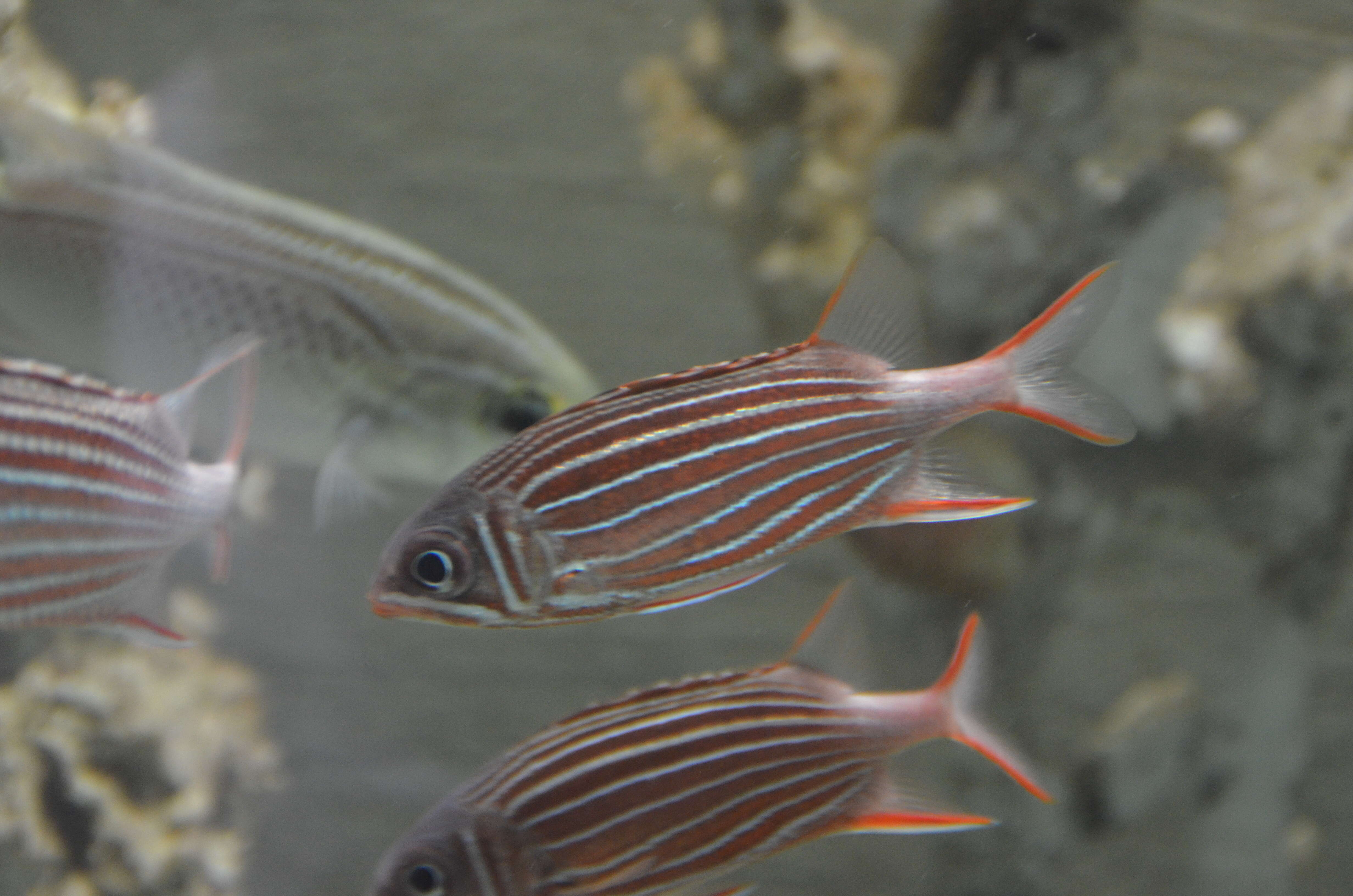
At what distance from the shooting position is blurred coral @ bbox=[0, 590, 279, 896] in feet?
5.08

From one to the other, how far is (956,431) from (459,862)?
2.49 ft

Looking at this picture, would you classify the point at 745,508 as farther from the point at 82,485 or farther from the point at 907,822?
the point at 82,485

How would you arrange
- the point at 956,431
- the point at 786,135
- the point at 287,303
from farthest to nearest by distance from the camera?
1. the point at 786,135
2. the point at 956,431
3. the point at 287,303

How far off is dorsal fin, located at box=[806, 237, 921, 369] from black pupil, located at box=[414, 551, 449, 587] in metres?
0.29

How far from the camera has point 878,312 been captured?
2.10 ft

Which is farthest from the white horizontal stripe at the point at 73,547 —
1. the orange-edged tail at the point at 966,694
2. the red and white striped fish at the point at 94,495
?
the orange-edged tail at the point at 966,694

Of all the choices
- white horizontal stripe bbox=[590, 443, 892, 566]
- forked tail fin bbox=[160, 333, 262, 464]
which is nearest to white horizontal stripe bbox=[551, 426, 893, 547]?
white horizontal stripe bbox=[590, 443, 892, 566]

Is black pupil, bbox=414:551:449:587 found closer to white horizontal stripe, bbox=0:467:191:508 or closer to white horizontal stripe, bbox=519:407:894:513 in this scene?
white horizontal stripe, bbox=519:407:894:513

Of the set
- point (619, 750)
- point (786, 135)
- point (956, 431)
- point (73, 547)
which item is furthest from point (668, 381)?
point (786, 135)

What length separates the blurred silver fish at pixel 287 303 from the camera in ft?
2.82

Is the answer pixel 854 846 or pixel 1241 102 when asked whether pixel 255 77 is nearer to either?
pixel 854 846

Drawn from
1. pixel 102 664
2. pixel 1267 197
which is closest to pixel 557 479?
pixel 102 664

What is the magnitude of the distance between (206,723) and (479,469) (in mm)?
1619

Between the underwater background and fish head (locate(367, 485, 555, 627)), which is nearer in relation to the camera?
fish head (locate(367, 485, 555, 627))
